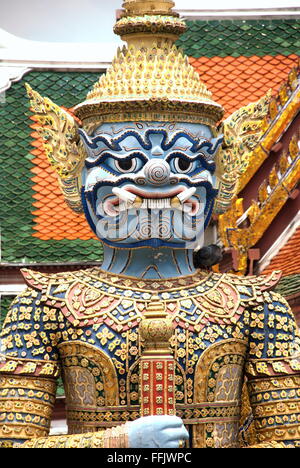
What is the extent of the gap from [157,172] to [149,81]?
588mm

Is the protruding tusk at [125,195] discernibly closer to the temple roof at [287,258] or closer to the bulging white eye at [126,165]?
the bulging white eye at [126,165]

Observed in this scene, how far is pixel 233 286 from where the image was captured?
1080 cm

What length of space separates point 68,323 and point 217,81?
5.39 m

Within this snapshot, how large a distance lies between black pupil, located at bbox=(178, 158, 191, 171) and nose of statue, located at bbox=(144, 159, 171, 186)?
15 centimetres

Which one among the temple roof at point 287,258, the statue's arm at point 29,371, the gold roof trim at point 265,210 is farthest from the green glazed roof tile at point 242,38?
the statue's arm at point 29,371

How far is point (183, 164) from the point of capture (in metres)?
10.7

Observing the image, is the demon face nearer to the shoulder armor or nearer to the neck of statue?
the neck of statue

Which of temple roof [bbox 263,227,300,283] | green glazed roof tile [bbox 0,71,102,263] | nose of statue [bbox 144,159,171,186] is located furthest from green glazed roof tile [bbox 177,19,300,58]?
nose of statue [bbox 144,159,171,186]

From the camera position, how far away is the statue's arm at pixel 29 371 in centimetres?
1045

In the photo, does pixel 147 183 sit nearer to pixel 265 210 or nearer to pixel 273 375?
pixel 273 375

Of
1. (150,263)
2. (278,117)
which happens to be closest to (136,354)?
(150,263)

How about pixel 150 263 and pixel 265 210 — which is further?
pixel 265 210

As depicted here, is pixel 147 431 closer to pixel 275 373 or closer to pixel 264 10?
pixel 275 373

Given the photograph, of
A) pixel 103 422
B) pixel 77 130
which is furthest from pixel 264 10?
pixel 103 422
